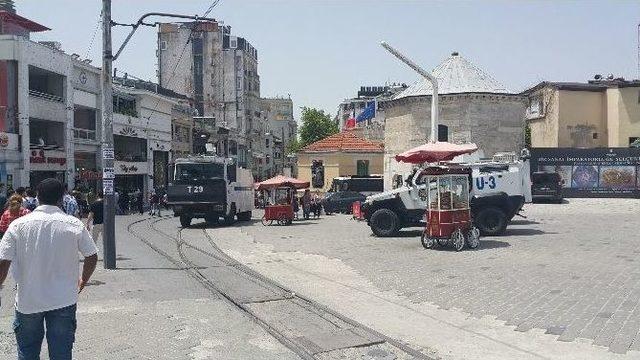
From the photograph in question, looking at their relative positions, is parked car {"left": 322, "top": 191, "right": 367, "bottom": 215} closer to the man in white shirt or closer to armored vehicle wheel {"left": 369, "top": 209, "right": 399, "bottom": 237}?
armored vehicle wheel {"left": 369, "top": 209, "right": 399, "bottom": 237}

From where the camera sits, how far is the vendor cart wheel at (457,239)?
1483cm

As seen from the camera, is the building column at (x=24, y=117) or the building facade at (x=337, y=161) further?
the building facade at (x=337, y=161)

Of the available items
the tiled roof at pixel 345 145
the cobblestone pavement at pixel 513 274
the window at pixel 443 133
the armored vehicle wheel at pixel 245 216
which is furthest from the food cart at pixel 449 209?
the tiled roof at pixel 345 145

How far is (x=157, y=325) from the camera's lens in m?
7.80

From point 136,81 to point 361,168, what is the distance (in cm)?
2351

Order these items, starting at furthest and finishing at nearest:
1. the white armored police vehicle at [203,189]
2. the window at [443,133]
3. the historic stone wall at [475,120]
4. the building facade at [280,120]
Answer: the building facade at [280,120], the window at [443,133], the historic stone wall at [475,120], the white armored police vehicle at [203,189]

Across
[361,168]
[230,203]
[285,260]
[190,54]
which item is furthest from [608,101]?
[190,54]

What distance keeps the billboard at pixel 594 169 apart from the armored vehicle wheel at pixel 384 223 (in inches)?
852

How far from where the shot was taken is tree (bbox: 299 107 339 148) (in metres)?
85.1

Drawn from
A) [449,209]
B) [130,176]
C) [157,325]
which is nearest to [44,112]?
[130,176]

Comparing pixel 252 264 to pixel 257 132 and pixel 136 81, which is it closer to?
pixel 136 81

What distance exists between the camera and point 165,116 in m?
52.3

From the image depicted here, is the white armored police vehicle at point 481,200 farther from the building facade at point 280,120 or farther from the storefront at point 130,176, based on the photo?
the building facade at point 280,120

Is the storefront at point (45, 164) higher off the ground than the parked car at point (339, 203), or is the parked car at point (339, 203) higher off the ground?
the storefront at point (45, 164)
